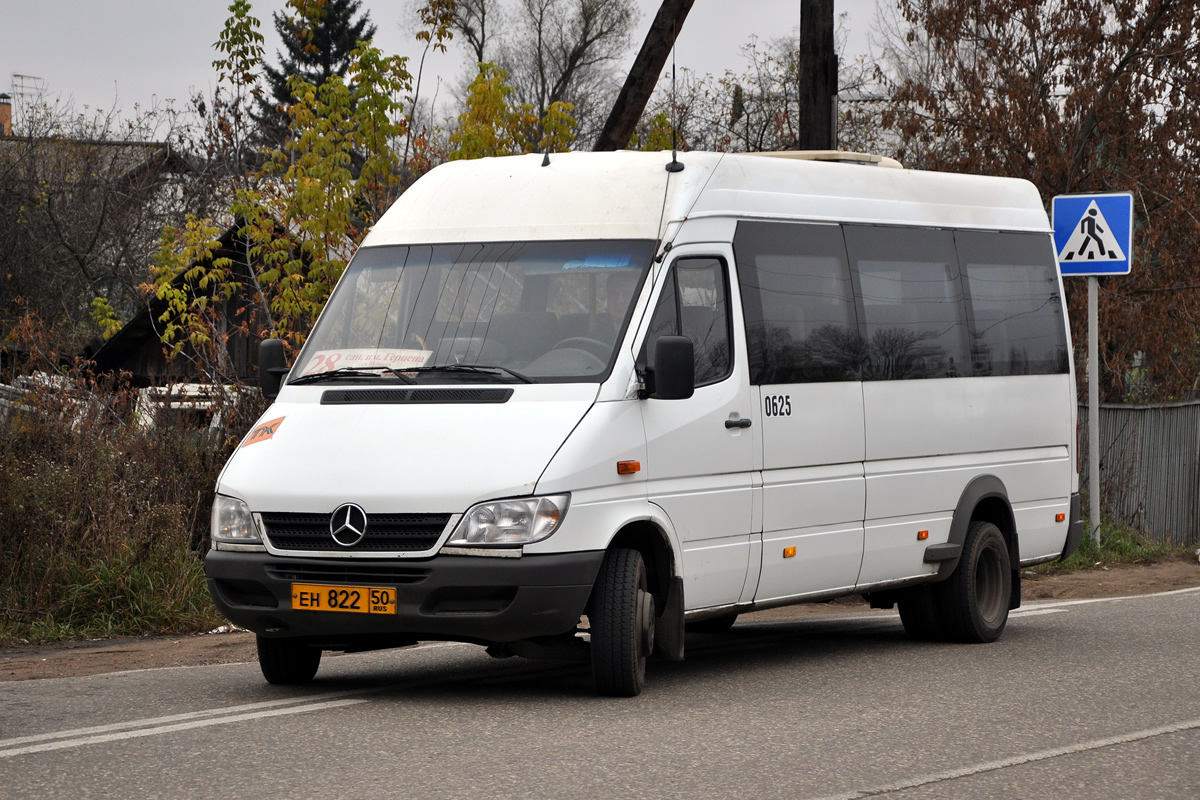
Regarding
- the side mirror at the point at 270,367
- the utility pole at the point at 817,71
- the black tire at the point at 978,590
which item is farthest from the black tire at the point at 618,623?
the utility pole at the point at 817,71

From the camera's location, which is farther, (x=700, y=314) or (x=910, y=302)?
(x=910, y=302)

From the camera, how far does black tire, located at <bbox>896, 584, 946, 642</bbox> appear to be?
10.8 metres

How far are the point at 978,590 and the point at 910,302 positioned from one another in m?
1.96

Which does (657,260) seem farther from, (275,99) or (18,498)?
(275,99)

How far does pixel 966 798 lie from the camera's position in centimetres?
601

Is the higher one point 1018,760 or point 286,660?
point 286,660

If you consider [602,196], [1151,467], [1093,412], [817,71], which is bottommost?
[1151,467]

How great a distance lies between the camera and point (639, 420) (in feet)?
26.9

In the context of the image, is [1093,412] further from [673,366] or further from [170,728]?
[170,728]

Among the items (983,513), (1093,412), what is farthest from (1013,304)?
(1093,412)

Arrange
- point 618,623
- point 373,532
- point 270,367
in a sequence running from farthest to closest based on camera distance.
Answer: point 270,367, point 618,623, point 373,532

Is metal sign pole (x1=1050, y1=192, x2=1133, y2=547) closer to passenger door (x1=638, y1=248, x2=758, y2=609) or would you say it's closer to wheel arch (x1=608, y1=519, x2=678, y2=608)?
passenger door (x1=638, y1=248, x2=758, y2=609)

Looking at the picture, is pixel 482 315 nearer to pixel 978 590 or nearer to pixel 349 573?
pixel 349 573

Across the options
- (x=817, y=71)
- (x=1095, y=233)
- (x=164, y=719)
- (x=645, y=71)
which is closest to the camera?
(x=164, y=719)
